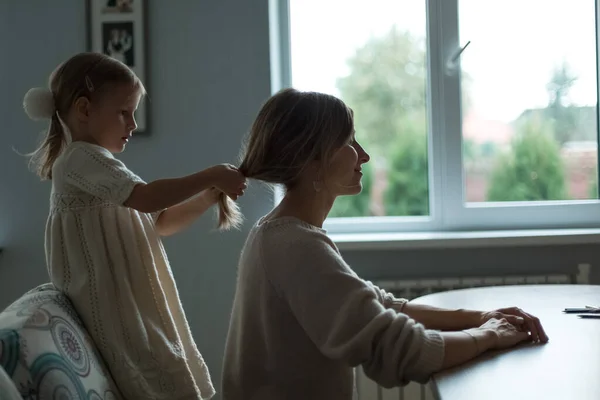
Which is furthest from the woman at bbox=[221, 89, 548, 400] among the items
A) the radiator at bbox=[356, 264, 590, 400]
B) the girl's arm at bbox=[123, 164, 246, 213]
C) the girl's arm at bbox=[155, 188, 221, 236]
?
the radiator at bbox=[356, 264, 590, 400]

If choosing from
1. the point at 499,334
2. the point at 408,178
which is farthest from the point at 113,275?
the point at 408,178

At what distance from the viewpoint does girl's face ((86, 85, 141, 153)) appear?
1453 millimetres

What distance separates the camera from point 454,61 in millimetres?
2529

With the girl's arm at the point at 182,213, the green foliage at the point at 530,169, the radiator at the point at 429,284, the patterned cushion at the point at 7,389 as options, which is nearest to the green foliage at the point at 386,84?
the green foliage at the point at 530,169

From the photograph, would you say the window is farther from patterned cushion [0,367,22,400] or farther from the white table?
patterned cushion [0,367,22,400]

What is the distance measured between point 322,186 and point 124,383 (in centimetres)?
52

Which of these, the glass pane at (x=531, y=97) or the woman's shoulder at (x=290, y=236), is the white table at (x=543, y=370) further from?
the glass pane at (x=531, y=97)

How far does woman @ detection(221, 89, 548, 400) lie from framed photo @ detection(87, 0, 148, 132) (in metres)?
1.24

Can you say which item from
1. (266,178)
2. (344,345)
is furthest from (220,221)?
(344,345)

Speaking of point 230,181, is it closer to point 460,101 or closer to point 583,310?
point 583,310

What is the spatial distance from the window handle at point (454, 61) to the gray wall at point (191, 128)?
662 millimetres

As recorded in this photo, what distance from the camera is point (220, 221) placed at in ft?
4.68

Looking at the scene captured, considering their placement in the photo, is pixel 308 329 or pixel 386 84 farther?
pixel 386 84

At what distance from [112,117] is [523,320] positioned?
91cm
